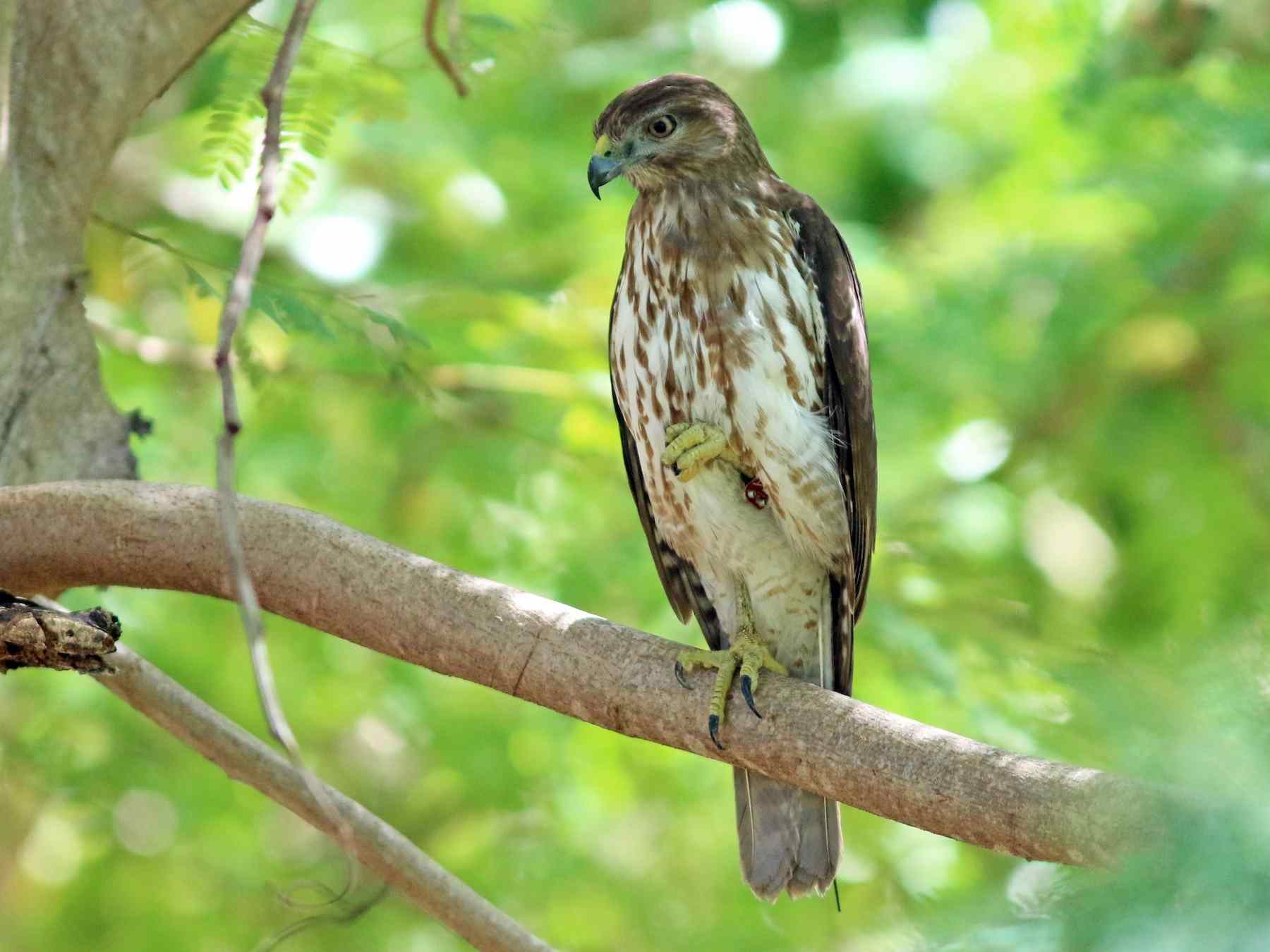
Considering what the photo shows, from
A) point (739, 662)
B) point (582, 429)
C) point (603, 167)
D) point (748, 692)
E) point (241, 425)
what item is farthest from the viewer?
point (582, 429)

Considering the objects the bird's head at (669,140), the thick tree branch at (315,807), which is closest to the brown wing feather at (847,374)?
the bird's head at (669,140)

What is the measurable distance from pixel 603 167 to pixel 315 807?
186 centimetres

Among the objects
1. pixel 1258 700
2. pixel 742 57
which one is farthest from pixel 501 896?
pixel 1258 700

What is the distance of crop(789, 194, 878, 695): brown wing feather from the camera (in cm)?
353

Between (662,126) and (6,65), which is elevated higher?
(662,126)

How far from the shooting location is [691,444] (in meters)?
3.41

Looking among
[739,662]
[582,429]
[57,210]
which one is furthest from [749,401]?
[57,210]

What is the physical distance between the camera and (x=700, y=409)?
11.3ft

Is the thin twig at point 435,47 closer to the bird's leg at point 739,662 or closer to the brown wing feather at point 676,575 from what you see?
the brown wing feather at point 676,575

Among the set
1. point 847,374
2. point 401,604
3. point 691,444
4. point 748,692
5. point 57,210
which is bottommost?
point 401,604

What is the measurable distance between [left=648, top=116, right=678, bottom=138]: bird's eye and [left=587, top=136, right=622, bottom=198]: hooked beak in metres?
0.12

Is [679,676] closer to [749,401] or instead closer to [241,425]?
[749,401]

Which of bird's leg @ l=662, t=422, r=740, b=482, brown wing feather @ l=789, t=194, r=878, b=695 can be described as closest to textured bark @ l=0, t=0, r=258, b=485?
bird's leg @ l=662, t=422, r=740, b=482

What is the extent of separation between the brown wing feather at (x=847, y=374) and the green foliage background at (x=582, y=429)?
589 mm
